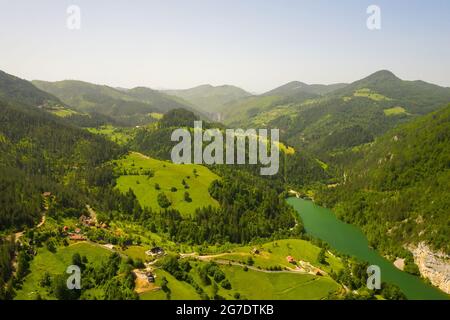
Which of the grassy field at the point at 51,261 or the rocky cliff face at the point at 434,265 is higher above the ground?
the grassy field at the point at 51,261

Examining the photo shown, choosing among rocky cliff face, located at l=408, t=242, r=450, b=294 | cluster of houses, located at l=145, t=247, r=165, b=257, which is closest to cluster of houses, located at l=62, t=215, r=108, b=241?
cluster of houses, located at l=145, t=247, r=165, b=257

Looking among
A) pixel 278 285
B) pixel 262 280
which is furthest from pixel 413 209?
pixel 262 280

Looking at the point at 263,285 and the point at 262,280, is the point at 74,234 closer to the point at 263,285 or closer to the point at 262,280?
the point at 262,280

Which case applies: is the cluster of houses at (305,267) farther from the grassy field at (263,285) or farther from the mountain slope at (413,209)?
the mountain slope at (413,209)

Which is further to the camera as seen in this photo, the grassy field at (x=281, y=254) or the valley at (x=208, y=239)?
the grassy field at (x=281, y=254)

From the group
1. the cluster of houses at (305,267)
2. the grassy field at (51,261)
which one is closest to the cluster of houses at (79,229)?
the grassy field at (51,261)
